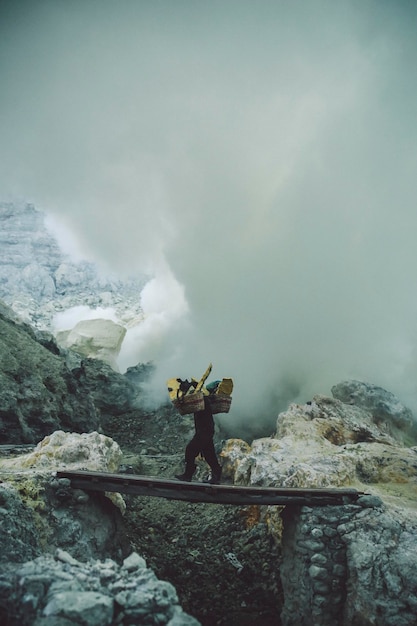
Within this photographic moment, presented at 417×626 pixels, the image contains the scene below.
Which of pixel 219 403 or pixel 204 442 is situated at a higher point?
pixel 219 403

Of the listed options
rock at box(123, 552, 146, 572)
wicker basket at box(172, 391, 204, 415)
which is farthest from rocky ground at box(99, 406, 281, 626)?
rock at box(123, 552, 146, 572)

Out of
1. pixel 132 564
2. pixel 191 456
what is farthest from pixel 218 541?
pixel 132 564

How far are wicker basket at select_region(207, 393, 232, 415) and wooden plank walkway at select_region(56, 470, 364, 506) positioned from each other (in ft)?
5.07

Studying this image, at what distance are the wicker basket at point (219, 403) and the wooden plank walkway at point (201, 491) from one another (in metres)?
1.55

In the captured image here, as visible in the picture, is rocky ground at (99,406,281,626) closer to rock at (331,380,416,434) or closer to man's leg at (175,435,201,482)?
man's leg at (175,435,201,482)

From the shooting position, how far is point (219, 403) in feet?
23.6

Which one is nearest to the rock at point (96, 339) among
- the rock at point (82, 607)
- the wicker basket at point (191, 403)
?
the wicker basket at point (191, 403)

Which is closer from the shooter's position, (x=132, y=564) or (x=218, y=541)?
(x=132, y=564)

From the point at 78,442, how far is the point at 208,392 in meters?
5.13

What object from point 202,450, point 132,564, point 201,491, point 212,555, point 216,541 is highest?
point 202,450

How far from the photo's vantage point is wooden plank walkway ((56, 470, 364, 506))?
652cm

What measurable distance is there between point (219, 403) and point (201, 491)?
183cm

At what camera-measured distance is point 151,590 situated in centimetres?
321

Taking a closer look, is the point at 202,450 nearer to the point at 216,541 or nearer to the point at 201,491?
the point at 201,491
